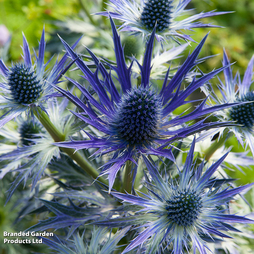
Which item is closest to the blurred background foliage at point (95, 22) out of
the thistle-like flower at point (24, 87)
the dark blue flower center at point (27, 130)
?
the dark blue flower center at point (27, 130)

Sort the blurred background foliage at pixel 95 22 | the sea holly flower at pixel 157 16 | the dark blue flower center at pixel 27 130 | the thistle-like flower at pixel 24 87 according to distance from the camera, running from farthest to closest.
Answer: the blurred background foliage at pixel 95 22
the dark blue flower center at pixel 27 130
the sea holly flower at pixel 157 16
the thistle-like flower at pixel 24 87

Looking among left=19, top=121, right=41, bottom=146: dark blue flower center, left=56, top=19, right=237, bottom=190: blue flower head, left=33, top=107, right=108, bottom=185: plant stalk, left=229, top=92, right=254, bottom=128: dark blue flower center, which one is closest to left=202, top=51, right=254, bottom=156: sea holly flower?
left=229, top=92, right=254, bottom=128: dark blue flower center

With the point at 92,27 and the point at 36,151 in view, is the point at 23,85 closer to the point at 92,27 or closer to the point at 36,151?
the point at 36,151

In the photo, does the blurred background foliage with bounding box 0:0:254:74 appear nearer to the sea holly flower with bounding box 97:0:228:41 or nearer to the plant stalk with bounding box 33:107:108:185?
the sea holly flower with bounding box 97:0:228:41

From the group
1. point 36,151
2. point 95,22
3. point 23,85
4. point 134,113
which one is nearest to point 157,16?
point 134,113

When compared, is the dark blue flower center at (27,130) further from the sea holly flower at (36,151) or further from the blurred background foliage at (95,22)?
the blurred background foliage at (95,22)

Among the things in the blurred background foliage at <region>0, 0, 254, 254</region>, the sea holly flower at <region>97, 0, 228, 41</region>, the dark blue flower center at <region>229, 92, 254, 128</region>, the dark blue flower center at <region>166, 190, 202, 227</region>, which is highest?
the blurred background foliage at <region>0, 0, 254, 254</region>

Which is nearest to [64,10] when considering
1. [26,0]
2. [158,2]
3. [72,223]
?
[26,0]
